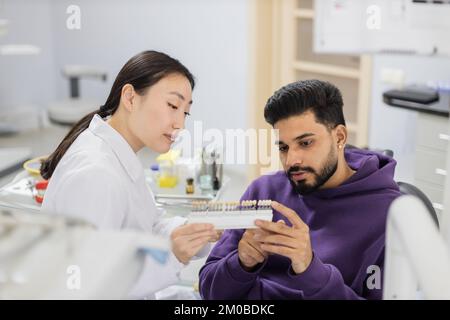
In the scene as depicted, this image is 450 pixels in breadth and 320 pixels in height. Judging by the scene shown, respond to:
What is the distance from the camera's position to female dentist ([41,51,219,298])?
127 cm

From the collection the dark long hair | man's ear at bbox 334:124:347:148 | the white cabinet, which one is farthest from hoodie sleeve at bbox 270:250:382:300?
the white cabinet

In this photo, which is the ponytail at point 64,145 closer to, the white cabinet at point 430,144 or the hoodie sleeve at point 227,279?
the hoodie sleeve at point 227,279

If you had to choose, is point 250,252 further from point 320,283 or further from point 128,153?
point 128,153

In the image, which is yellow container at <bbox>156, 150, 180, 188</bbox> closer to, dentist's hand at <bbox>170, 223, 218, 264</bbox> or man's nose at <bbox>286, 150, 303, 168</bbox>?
man's nose at <bbox>286, 150, 303, 168</bbox>

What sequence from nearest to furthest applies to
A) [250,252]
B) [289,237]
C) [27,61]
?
[289,237], [250,252], [27,61]

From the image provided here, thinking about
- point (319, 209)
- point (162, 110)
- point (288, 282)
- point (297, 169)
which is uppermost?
point (162, 110)

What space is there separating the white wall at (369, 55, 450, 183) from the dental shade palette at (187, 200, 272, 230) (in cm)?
224

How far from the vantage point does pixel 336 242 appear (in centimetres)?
150

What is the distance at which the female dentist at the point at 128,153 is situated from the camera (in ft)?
4.18

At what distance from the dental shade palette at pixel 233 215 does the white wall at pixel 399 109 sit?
224 centimetres

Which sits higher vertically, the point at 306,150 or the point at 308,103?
the point at 308,103

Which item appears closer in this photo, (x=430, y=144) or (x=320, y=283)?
(x=320, y=283)

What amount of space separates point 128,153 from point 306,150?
0.41m

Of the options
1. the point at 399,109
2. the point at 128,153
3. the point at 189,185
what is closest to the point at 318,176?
the point at 128,153
